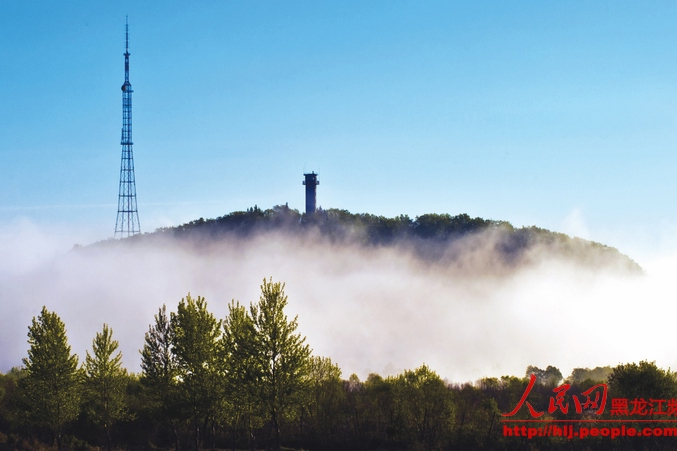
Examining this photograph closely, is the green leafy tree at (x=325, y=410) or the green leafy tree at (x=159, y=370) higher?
the green leafy tree at (x=159, y=370)

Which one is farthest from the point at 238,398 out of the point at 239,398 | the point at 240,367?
the point at 240,367

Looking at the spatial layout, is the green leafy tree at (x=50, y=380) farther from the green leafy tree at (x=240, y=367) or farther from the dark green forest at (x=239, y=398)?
the green leafy tree at (x=240, y=367)

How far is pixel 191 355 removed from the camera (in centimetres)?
7450

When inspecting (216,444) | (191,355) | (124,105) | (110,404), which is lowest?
(216,444)

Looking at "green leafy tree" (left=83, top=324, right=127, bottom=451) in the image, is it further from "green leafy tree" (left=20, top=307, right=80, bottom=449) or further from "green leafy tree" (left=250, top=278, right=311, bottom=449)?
"green leafy tree" (left=250, top=278, right=311, bottom=449)

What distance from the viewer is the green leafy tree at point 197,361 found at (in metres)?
72.9

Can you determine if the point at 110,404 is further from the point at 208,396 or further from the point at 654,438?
the point at 654,438

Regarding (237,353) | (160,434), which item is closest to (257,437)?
(160,434)

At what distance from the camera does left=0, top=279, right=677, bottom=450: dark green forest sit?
69.1 metres

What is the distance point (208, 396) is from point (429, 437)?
1156 inches

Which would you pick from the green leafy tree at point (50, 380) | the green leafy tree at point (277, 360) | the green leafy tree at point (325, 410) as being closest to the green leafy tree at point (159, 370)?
the green leafy tree at point (50, 380)

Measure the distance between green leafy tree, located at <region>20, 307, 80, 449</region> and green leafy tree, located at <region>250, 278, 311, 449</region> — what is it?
2370 centimetres

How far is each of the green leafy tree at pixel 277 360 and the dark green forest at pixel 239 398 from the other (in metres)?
0.10

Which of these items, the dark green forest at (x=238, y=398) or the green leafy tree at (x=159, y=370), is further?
the green leafy tree at (x=159, y=370)
